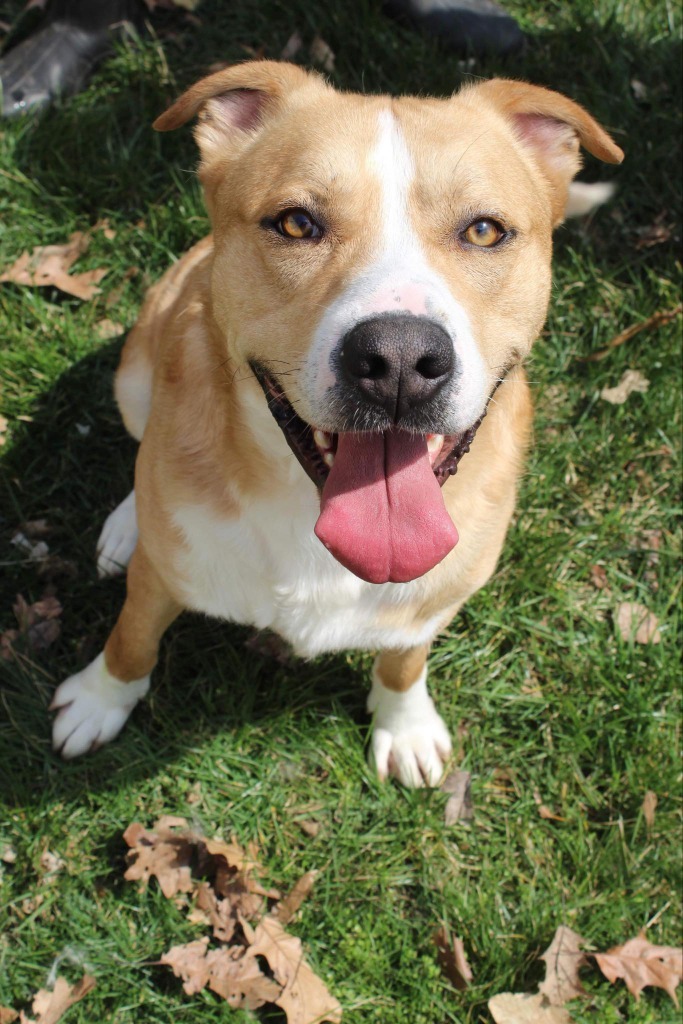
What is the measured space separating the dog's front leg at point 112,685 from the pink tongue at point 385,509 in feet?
3.55

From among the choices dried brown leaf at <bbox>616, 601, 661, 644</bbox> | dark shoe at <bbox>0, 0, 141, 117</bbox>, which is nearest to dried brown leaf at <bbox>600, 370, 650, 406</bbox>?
dried brown leaf at <bbox>616, 601, 661, 644</bbox>

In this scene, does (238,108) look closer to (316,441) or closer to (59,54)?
(316,441)

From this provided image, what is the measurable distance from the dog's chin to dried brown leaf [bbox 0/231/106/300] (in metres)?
2.53

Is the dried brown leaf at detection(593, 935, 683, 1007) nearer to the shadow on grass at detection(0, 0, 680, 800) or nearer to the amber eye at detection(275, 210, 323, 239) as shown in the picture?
the shadow on grass at detection(0, 0, 680, 800)

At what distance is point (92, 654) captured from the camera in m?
4.06

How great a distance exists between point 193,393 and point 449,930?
2.25 meters

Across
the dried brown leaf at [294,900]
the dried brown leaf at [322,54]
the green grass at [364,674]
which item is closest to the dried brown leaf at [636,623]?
the green grass at [364,674]

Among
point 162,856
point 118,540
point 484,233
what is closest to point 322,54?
point 118,540

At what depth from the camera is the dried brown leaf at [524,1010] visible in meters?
3.41

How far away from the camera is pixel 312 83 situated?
9.66ft

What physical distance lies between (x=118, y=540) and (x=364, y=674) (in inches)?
47.4

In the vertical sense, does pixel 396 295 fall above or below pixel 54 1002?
above

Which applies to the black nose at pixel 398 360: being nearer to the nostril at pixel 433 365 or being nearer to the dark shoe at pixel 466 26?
the nostril at pixel 433 365

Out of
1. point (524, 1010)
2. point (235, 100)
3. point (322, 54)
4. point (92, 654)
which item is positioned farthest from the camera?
point (322, 54)
